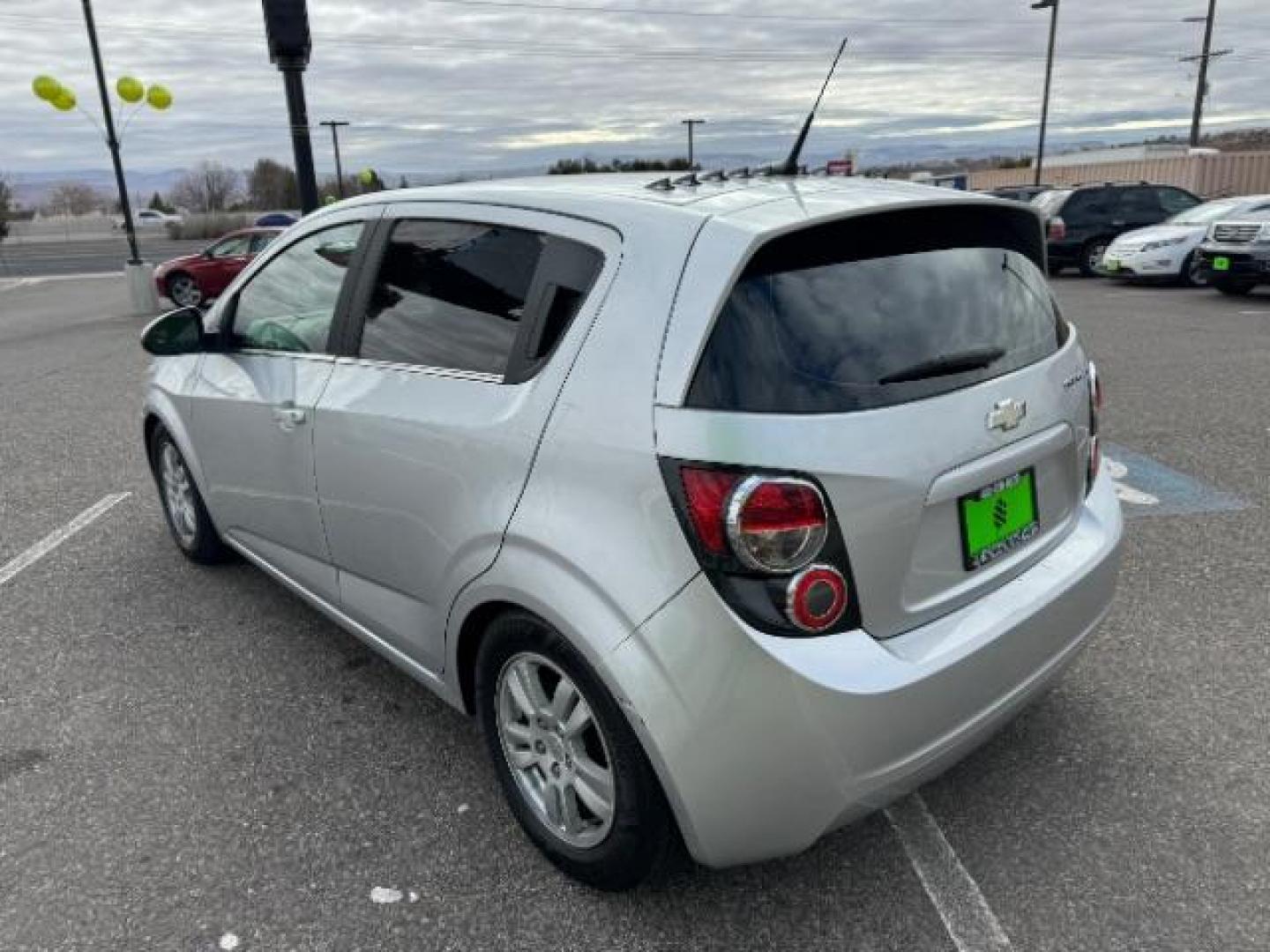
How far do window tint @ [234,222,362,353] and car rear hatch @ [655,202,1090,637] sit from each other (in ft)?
4.98

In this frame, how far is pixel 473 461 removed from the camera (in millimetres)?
2314

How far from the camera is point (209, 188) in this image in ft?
288

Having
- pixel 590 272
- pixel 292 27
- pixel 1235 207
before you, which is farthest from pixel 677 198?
pixel 1235 207

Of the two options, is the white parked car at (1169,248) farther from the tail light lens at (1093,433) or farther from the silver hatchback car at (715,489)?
the silver hatchback car at (715,489)

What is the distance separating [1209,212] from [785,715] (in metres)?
16.7

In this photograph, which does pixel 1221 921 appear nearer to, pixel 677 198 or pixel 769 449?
pixel 769 449

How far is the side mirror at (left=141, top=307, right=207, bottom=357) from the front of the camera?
359cm

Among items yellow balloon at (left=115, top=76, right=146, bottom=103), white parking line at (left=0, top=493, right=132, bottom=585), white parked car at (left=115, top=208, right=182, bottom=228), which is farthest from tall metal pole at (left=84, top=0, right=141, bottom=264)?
white parked car at (left=115, top=208, right=182, bottom=228)

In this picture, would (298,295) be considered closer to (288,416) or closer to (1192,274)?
(288,416)

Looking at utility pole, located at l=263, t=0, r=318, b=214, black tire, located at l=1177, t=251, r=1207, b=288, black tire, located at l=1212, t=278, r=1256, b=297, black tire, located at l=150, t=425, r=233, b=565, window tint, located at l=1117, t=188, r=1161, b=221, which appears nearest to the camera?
black tire, located at l=150, t=425, r=233, b=565

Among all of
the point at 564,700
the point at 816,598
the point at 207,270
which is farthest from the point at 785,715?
the point at 207,270

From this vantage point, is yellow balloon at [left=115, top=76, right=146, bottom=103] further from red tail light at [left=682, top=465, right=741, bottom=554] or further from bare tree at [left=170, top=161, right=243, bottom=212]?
bare tree at [left=170, top=161, right=243, bottom=212]

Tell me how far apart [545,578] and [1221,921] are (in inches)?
67.2

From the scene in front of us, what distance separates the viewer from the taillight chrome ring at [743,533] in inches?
72.1
